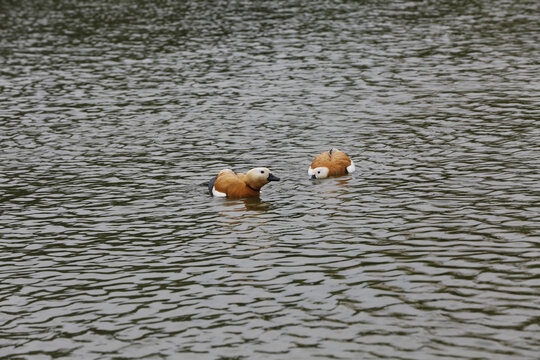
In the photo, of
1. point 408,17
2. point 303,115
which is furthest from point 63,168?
point 408,17

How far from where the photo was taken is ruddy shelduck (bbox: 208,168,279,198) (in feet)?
77.6

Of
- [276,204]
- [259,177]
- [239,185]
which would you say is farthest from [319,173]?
[239,185]

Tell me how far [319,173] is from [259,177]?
7.75 feet

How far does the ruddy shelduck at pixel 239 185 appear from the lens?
77.6 ft

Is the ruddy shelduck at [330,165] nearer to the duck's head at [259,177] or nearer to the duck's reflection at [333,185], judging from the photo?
the duck's reflection at [333,185]

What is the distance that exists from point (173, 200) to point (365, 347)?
10544 millimetres

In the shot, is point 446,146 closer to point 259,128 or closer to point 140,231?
point 259,128

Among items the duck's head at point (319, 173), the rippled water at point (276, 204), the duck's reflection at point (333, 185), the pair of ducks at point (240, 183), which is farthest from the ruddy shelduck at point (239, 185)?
the duck's head at point (319, 173)

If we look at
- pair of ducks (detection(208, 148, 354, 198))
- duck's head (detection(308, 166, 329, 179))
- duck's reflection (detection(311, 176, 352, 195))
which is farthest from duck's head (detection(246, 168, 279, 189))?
duck's head (detection(308, 166, 329, 179))

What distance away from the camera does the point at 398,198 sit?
2280 cm

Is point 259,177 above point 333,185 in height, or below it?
above

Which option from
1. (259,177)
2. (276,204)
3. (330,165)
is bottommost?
(276,204)

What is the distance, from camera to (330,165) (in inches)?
992

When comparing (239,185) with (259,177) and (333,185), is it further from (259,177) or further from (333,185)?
(333,185)
